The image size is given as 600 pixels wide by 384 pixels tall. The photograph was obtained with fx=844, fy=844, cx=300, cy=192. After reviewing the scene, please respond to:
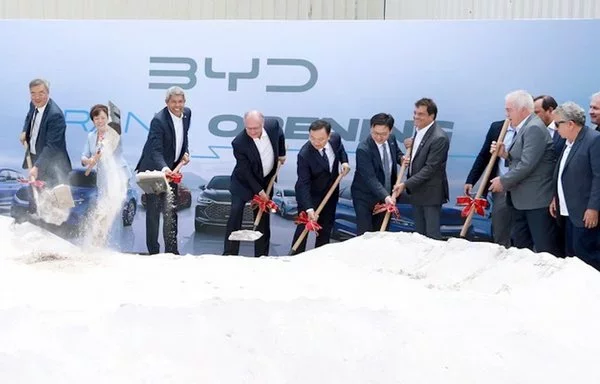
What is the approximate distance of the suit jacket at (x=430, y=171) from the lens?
22.1 feet

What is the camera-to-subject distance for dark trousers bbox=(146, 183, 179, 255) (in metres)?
7.02

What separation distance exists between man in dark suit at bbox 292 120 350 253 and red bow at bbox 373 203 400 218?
384 millimetres

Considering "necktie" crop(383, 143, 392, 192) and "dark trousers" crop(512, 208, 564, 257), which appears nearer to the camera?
"dark trousers" crop(512, 208, 564, 257)

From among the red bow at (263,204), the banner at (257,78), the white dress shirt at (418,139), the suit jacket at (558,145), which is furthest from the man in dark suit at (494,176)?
the red bow at (263,204)

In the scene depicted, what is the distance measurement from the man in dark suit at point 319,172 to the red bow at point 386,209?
38 centimetres

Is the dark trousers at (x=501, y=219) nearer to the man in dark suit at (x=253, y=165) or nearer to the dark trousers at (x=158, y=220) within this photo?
the man in dark suit at (x=253, y=165)

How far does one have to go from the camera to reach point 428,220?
682cm

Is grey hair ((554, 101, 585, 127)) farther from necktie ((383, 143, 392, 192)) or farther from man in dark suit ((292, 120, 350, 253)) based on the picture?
man in dark suit ((292, 120, 350, 253))

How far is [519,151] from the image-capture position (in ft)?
21.0

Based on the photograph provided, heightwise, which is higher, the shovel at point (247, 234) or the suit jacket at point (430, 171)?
the suit jacket at point (430, 171)

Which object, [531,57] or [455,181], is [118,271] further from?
[531,57]

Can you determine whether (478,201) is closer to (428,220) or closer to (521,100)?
(428,220)

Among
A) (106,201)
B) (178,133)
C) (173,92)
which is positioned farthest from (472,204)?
(106,201)

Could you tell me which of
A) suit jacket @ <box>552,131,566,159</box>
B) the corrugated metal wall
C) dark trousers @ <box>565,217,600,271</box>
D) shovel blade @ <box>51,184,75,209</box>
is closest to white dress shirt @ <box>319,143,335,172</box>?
suit jacket @ <box>552,131,566,159</box>
